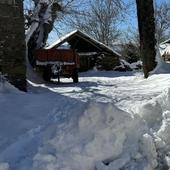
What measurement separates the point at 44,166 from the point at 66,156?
42cm

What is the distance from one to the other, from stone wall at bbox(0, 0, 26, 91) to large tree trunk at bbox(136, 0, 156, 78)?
5.41m

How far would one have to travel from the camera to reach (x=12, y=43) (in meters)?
10.3

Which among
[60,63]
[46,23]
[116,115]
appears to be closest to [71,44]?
[46,23]

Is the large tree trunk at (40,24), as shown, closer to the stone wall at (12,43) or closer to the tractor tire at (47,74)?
the tractor tire at (47,74)

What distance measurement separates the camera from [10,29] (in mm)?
10352

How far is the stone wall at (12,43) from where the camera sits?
1010 centimetres

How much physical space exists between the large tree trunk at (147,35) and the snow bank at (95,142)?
7990mm

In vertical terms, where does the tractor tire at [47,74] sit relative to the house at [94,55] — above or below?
below

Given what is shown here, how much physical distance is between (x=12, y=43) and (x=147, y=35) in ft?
19.2

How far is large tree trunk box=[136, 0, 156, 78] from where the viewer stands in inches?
580

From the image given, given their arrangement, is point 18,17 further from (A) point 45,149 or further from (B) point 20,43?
(A) point 45,149

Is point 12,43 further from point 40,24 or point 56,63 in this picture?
point 40,24

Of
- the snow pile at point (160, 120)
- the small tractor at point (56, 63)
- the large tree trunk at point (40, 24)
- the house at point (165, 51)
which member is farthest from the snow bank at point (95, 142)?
the house at point (165, 51)

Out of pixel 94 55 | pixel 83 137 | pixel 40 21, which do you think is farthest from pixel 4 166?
pixel 94 55
